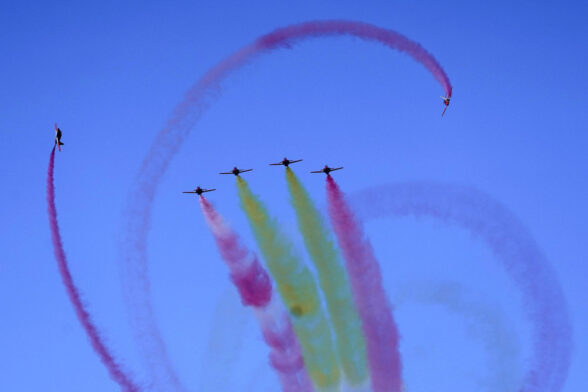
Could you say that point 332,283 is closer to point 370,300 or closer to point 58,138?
point 370,300

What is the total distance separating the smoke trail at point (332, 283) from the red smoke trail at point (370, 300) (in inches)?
15.6

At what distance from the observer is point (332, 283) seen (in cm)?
3073

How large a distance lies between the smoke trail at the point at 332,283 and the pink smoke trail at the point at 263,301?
214 centimetres

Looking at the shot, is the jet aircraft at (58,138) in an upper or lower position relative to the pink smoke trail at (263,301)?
upper

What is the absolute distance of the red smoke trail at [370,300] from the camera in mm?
30766

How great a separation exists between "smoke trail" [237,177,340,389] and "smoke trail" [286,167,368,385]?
0.49 metres

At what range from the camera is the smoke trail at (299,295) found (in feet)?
101

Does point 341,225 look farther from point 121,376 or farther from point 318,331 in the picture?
point 121,376

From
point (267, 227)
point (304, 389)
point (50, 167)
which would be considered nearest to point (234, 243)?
point (267, 227)

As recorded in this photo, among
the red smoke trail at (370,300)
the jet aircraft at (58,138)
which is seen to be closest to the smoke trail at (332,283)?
the red smoke trail at (370,300)

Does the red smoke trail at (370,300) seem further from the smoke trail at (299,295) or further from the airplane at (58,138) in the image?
the airplane at (58,138)

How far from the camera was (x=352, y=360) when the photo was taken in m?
31.0

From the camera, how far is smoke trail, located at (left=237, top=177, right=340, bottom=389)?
101 ft

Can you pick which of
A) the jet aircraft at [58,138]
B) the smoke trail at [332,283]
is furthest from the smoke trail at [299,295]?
the jet aircraft at [58,138]
